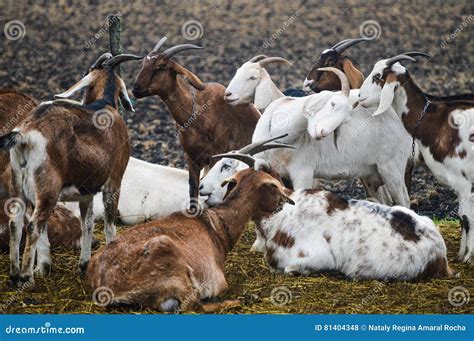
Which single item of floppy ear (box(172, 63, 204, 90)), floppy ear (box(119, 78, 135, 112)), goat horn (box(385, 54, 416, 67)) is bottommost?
floppy ear (box(119, 78, 135, 112))

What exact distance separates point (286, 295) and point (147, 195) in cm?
322

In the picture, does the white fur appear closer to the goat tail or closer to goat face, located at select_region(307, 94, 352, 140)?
goat face, located at select_region(307, 94, 352, 140)

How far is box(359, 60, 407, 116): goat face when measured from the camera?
8984 millimetres

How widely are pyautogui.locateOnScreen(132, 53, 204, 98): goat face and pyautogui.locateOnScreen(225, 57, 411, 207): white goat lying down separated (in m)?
1.02

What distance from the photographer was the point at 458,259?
8.50 meters

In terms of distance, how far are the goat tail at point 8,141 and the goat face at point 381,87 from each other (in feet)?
10.9

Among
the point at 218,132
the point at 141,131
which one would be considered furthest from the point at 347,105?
the point at 141,131

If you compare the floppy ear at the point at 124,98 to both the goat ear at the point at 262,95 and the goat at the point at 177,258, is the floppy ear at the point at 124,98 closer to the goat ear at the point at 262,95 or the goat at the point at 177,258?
the goat ear at the point at 262,95

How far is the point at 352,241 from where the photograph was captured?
7715 mm

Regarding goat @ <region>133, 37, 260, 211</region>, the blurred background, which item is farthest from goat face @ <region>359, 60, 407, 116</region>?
the blurred background

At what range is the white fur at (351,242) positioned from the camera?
25.0 ft

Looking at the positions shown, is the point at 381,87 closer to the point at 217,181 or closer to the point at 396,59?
the point at 396,59

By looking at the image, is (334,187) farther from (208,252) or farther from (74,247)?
(208,252)

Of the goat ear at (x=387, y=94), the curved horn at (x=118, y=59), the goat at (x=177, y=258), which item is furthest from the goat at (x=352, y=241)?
the curved horn at (x=118, y=59)
